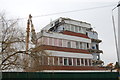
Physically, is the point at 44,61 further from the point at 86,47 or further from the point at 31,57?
the point at 86,47

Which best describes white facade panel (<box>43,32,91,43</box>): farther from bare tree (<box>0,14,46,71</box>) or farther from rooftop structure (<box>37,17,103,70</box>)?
bare tree (<box>0,14,46,71</box>)

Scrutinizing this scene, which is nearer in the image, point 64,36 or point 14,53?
point 14,53

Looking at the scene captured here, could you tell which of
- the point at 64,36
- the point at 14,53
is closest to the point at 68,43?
the point at 64,36

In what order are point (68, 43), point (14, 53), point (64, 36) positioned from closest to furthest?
point (14, 53), point (64, 36), point (68, 43)

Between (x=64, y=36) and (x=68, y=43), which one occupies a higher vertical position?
(x=64, y=36)

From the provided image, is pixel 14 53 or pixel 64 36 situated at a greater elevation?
pixel 64 36

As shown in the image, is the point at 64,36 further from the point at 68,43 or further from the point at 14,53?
the point at 14,53

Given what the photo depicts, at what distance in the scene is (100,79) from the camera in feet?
65.8

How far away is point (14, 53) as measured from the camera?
12.2 meters

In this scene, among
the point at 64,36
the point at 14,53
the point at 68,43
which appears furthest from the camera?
the point at 68,43

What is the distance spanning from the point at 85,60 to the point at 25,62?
20.6m

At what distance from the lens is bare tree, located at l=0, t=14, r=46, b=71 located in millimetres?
12120

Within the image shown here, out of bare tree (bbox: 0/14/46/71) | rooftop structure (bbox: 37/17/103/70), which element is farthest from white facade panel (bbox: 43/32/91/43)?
bare tree (bbox: 0/14/46/71)

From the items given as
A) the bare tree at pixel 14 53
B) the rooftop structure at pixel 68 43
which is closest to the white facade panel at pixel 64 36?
the rooftop structure at pixel 68 43
